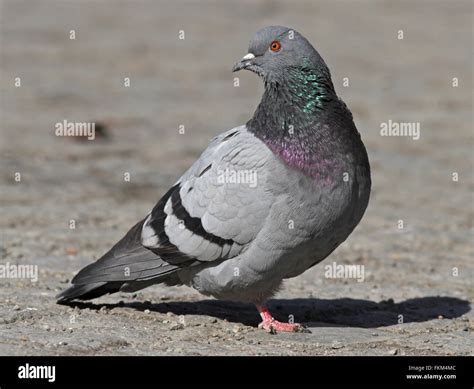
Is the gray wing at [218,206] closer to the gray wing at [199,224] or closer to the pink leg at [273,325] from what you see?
the gray wing at [199,224]

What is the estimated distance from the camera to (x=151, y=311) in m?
6.95

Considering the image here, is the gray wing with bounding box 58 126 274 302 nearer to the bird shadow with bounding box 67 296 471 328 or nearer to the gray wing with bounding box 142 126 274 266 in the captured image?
the gray wing with bounding box 142 126 274 266

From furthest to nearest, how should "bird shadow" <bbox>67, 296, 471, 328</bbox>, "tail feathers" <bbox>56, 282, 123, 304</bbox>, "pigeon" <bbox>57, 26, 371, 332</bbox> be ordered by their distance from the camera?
"bird shadow" <bbox>67, 296, 471, 328</bbox>, "tail feathers" <bbox>56, 282, 123, 304</bbox>, "pigeon" <bbox>57, 26, 371, 332</bbox>

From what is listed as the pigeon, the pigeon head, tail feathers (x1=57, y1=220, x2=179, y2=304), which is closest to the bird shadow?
tail feathers (x1=57, y1=220, x2=179, y2=304)

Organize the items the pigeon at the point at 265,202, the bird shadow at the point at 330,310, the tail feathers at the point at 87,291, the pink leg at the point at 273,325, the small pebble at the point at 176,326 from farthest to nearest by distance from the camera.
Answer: the bird shadow at the point at 330,310, the tail feathers at the point at 87,291, the pink leg at the point at 273,325, the small pebble at the point at 176,326, the pigeon at the point at 265,202

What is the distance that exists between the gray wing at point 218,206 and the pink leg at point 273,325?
1.96 ft

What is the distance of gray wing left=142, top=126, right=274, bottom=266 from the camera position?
243 inches

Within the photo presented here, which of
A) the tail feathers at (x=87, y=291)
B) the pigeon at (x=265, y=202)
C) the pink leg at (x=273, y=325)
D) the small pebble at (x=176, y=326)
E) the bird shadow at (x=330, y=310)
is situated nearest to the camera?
the pigeon at (x=265, y=202)

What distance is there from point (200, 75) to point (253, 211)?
11.2 meters

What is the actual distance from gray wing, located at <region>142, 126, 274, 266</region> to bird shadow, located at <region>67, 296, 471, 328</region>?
0.71 meters

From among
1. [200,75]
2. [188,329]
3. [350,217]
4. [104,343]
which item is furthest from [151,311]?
[200,75]

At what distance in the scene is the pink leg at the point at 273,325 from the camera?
259 inches

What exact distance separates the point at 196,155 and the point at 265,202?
281 inches

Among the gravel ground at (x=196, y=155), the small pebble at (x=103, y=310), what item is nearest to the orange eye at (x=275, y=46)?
the gravel ground at (x=196, y=155)
